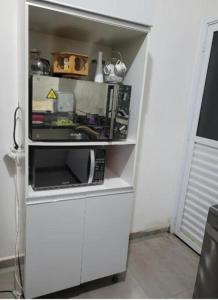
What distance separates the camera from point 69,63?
1275mm

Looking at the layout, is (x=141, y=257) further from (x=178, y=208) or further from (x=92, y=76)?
(x=92, y=76)

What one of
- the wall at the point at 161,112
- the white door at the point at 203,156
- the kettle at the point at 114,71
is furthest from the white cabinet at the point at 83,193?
the white door at the point at 203,156

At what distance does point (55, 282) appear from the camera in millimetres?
1475

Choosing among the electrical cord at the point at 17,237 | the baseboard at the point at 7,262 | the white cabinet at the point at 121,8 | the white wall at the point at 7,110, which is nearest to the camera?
the white cabinet at the point at 121,8

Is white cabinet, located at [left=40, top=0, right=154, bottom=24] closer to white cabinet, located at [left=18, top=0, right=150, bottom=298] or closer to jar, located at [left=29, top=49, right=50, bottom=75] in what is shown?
white cabinet, located at [left=18, top=0, right=150, bottom=298]

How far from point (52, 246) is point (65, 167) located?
0.48 m

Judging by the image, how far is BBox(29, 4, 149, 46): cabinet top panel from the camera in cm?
116

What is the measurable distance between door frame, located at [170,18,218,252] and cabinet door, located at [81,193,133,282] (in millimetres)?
870

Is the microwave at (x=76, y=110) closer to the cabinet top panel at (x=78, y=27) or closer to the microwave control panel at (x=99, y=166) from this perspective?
the microwave control panel at (x=99, y=166)

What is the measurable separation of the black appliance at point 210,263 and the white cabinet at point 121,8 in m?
1.17

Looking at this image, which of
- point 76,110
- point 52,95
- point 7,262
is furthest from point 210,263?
point 7,262

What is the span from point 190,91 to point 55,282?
1.84 metres

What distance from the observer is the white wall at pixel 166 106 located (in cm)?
189

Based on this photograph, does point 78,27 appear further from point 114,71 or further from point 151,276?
point 151,276
